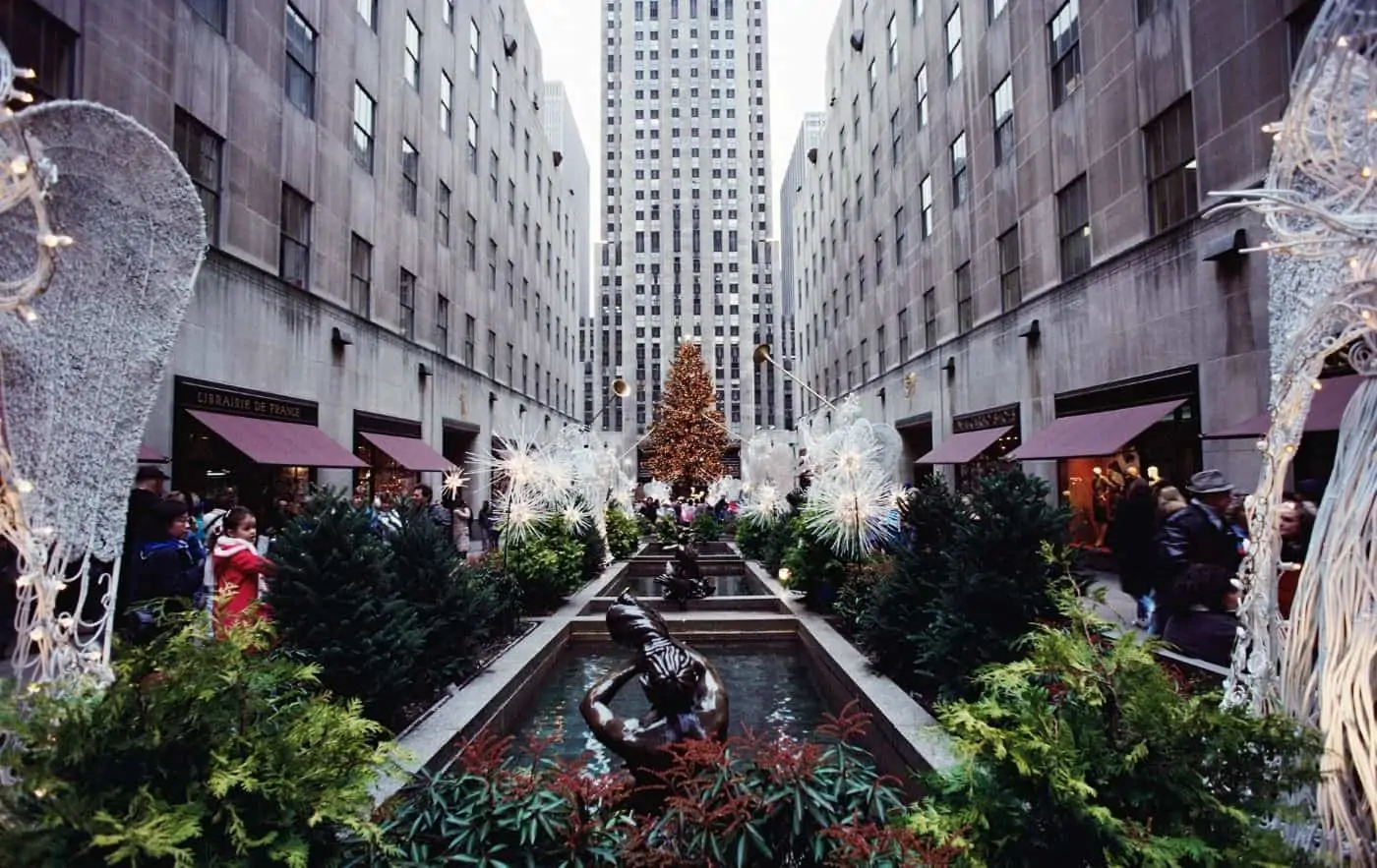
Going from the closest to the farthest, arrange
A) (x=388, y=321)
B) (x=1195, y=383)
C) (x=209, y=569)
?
(x=209, y=569) < (x=1195, y=383) < (x=388, y=321)

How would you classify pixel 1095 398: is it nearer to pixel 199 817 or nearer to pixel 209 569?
pixel 209 569

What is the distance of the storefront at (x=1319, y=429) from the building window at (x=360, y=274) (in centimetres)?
2009

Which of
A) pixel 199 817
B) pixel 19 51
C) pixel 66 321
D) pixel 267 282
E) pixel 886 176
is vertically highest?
pixel 886 176

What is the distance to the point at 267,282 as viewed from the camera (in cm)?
1612

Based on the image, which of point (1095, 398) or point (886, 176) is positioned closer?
point (1095, 398)

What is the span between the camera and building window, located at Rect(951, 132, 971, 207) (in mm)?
25047

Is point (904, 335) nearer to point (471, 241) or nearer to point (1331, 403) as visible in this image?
point (471, 241)

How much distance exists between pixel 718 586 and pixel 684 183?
8433 centimetres

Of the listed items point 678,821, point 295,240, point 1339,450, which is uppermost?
point 295,240

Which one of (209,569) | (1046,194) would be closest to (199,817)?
(209,569)

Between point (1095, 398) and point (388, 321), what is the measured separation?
765 inches

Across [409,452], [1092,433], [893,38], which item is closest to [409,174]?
[409,452]

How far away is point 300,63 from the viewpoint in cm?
1816

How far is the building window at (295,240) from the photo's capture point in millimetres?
17328
